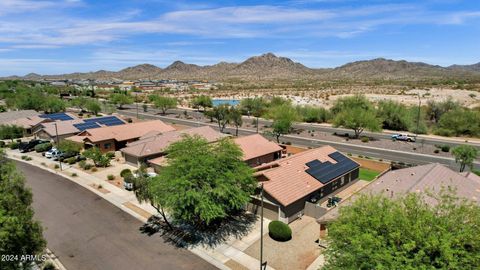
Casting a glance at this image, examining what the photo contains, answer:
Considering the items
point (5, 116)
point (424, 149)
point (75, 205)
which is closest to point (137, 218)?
point (75, 205)

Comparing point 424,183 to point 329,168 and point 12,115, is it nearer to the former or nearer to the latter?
point 329,168

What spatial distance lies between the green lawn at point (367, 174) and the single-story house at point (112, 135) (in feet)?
132

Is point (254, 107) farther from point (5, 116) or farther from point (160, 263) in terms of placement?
point (160, 263)

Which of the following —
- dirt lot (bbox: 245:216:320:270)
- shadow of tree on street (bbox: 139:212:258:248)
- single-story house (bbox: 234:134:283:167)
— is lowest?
dirt lot (bbox: 245:216:320:270)

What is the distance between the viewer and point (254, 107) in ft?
339

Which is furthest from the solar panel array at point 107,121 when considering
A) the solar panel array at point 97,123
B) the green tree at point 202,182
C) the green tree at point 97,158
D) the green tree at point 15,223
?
the green tree at point 15,223

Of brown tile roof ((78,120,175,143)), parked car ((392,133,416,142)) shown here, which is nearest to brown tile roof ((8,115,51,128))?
brown tile roof ((78,120,175,143))

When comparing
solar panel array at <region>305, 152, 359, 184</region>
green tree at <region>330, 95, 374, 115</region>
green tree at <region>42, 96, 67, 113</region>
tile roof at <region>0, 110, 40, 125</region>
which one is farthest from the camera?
green tree at <region>42, 96, 67, 113</region>

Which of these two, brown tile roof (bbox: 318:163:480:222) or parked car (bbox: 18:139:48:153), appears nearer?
brown tile roof (bbox: 318:163:480:222)

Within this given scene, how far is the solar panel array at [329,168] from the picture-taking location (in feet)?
115

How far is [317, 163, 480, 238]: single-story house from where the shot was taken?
26922 millimetres

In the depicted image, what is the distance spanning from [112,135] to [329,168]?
41889 mm

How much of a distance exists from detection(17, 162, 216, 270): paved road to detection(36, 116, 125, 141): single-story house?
90.2 feet

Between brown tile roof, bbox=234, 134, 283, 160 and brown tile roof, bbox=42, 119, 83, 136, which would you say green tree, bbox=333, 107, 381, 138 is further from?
brown tile roof, bbox=42, 119, 83, 136
